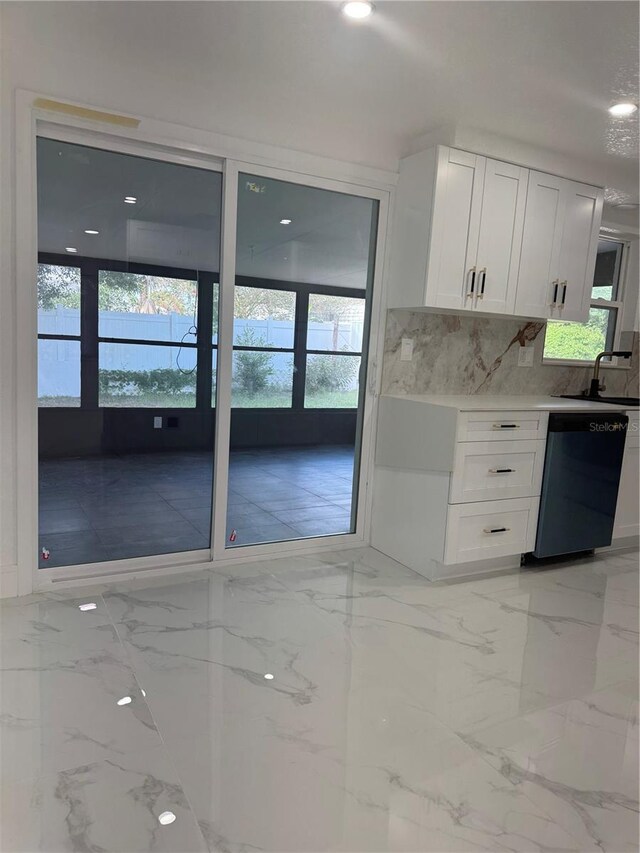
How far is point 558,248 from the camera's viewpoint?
347 centimetres

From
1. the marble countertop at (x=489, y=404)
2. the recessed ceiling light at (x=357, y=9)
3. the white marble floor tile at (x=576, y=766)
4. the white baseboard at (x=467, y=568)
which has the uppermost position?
the recessed ceiling light at (x=357, y=9)

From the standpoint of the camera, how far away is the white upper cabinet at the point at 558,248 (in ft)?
11.0

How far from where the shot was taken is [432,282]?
→ 10.2ft

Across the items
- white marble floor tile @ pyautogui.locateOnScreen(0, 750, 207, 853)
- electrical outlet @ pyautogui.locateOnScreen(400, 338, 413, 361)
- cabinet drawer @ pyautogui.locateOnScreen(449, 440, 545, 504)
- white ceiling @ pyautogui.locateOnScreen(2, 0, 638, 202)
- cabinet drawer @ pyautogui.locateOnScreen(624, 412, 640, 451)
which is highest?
white ceiling @ pyautogui.locateOnScreen(2, 0, 638, 202)

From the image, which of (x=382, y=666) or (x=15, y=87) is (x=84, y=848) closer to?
(x=382, y=666)

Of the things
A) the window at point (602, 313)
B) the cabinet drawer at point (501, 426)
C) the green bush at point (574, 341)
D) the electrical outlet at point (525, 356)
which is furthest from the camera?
the window at point (602, 313)

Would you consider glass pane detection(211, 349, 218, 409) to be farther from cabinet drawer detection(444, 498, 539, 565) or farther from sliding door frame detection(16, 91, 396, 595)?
cabinet drawer detection(444, 498, 539, 565)

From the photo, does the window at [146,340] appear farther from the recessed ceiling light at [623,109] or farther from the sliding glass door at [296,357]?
the recessed ceiling light at [623,109]

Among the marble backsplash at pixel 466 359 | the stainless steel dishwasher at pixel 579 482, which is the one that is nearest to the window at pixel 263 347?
the marble backsplash at pixel 466 359

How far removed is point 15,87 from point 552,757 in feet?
10.3

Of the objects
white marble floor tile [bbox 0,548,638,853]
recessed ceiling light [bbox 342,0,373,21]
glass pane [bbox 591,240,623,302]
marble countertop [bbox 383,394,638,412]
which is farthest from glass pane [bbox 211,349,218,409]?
glass pane [bbox 591,240,623,302]

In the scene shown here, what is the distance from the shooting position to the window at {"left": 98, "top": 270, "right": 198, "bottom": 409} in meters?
2.75

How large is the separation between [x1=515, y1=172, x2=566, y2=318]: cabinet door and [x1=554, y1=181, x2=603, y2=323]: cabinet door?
2.2 inches

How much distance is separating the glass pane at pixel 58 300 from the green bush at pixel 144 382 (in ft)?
0.86
